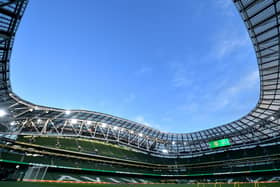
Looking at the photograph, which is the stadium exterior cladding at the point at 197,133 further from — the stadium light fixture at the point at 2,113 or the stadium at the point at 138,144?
the stadium light fixture at the point at 2,113

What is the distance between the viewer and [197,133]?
46.9 metres

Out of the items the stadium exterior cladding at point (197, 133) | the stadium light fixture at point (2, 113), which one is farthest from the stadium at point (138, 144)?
the stadium light fixture at point (2, 113)

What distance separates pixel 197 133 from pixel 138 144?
20873mm

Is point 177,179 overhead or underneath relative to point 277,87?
underneath

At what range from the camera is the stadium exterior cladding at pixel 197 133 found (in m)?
15.2

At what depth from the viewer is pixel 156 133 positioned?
48.0 metres

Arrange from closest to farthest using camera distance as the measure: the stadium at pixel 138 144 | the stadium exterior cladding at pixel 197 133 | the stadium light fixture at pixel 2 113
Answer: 1. the stadium exterior cladding at pixel 197 133
2. the stadium at pixel 138 144
3. the stadium light fixture at pixel 2 113

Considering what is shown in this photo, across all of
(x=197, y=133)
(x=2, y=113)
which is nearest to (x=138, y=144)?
(x=197, y=133)

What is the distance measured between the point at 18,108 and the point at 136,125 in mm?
28582

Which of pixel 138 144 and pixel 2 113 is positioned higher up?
pixel 138 144

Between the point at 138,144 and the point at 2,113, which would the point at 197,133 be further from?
the point at 2,113

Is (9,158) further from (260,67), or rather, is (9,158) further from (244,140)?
(244,140)

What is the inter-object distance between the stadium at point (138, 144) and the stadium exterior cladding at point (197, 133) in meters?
0.08

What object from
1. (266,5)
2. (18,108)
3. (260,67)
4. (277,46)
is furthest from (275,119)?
(18,108)
